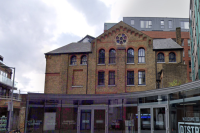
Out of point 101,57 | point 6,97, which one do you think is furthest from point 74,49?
point 6,97

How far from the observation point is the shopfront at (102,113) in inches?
560

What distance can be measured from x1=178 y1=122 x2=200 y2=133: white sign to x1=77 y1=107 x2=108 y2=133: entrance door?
256 inches

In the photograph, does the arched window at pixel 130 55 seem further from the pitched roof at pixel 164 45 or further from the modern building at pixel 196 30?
the modern building at pixel 196 30

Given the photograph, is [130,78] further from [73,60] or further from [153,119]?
[153,119]

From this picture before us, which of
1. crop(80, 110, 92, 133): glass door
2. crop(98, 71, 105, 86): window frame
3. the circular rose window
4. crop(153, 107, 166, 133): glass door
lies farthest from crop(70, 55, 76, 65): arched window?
crop(153, 107, 166, 133): glass door

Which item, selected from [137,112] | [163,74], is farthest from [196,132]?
[163,74]

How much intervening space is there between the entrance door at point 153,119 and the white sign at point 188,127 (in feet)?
4.51

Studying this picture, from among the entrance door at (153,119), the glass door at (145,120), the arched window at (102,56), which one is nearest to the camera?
the entrance door at (153,119)

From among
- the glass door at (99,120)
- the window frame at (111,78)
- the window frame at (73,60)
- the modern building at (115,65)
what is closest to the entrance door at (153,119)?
the glass door at (99,120)

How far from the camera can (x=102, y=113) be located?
17.5 metres

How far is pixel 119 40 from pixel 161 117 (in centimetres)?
2217

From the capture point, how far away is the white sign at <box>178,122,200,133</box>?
10.9 meters

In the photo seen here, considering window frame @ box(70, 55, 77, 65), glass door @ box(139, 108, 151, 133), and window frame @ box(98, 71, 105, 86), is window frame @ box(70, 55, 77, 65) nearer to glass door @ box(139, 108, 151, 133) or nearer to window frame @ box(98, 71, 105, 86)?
window frame @ box(98, 71, 105, 86)

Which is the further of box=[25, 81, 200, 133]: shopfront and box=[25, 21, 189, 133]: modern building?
box=[25, 21, 189, 133]: modern building
